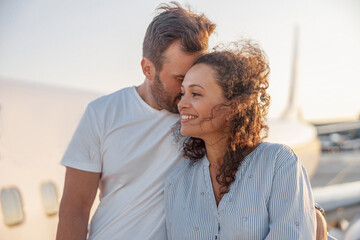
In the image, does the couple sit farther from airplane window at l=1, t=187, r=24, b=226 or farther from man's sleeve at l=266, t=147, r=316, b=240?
airplane window at l=1, t=187, r=24, b=226

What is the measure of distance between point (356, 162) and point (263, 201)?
34.9 metres

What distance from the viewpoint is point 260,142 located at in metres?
1.92

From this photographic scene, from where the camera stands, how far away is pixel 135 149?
6.46 ft

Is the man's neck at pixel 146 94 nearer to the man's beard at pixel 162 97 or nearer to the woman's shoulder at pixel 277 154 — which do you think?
the man's beard at pixel 162 97

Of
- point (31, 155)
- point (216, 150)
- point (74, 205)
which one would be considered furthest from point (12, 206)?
point (216, 150)

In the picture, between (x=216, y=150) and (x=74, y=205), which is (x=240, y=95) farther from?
(x=74, y=205)

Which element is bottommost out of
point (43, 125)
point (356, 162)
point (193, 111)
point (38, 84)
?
point (356, 162)

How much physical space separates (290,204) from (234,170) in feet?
1.00

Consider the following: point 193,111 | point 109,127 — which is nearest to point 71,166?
point 109,127

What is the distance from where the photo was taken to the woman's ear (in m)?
1.97

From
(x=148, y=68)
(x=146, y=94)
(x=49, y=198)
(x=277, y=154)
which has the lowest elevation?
(x=49, y=198)

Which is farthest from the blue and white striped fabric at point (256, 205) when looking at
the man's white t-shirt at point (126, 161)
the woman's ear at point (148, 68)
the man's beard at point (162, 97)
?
the woman's ear at point (148, 68)

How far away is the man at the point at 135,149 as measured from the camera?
6.17ft

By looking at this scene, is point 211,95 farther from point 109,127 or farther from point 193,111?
point 109,127
